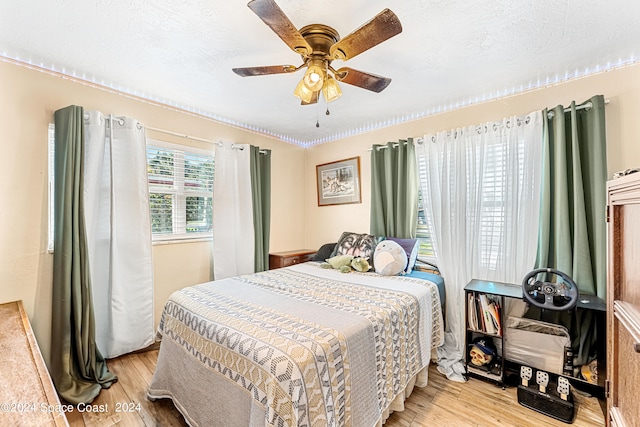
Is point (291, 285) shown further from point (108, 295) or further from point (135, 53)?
point (135, 53)

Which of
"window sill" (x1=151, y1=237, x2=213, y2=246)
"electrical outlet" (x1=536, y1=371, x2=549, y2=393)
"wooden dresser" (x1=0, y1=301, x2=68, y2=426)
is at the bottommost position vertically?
"electrical outlet" (x1=536, y1=371, x2=549, y2=393)

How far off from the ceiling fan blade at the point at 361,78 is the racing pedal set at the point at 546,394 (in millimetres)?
2263

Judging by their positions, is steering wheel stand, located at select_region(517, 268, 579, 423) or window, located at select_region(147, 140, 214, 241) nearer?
steering wheel stand, located at select_region(517, 268, 579, 423)

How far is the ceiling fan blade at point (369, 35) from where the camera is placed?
1.16m

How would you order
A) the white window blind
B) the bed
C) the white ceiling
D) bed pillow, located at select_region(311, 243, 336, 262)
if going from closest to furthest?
the bed
the white ceiling
the white window blind
bed pillow, located at select_region(311, 243, 336, 262)

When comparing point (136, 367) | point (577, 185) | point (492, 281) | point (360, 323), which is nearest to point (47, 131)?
point (136, 367)

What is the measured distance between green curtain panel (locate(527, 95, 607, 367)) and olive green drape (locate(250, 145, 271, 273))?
2796mm

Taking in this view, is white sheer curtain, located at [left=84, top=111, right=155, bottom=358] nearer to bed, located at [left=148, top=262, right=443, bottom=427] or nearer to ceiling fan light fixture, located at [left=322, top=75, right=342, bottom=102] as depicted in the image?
bed, located at [left=148, top=262, right=443, bottom=427]

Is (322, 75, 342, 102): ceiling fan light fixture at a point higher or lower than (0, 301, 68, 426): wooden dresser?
higher

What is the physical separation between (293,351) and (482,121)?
263 cm

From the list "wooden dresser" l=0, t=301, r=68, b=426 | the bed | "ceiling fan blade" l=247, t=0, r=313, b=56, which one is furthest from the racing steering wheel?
"wooden dresser" l=0, t=301, r=68, b=426

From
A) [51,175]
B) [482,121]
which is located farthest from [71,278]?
[482,121]

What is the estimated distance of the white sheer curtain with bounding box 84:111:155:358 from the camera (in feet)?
7.34

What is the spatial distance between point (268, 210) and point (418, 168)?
1.90 meters
